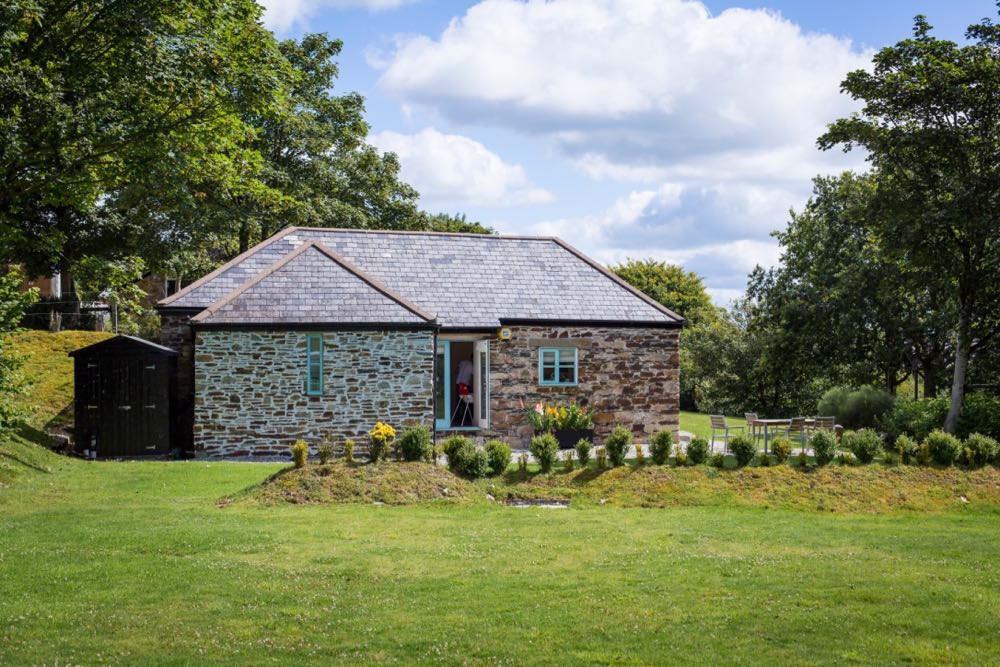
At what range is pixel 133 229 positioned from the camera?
33.5m

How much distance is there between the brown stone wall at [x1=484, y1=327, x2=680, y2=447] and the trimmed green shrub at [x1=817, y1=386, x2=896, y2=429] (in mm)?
6251

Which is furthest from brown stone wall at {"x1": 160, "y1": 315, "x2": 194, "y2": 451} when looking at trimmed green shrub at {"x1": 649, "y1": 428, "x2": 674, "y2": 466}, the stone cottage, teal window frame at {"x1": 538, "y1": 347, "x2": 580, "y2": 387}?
trimmed green shrub at {"x1": 649, "y1": 428, "x2": 674, "y2": 466}

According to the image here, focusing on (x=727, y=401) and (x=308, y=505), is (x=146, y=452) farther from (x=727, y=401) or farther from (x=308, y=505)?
(x=727, y=401)

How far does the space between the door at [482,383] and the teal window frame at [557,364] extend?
1.38 meters

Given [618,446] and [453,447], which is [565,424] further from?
[453,447]

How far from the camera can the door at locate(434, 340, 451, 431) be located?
24.4m

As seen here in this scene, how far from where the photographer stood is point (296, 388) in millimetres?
21672

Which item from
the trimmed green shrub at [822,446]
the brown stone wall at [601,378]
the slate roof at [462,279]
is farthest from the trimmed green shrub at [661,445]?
the slate roof at [462,279]

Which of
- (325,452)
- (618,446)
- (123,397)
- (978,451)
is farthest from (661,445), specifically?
(123,397)

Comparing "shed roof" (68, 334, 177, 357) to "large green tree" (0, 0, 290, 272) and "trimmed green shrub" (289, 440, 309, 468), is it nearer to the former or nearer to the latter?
"large green tree" (0, 0, 290, 272)

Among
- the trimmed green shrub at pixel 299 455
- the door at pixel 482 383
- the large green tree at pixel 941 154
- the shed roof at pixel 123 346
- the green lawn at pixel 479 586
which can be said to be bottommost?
the green lawn at pixel 479 586

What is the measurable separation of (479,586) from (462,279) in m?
16.3

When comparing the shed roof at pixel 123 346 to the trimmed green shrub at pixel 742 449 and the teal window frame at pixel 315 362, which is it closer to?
Answer: the teal window frame at pixel 315 362

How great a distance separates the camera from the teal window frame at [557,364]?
2447 centimetres
